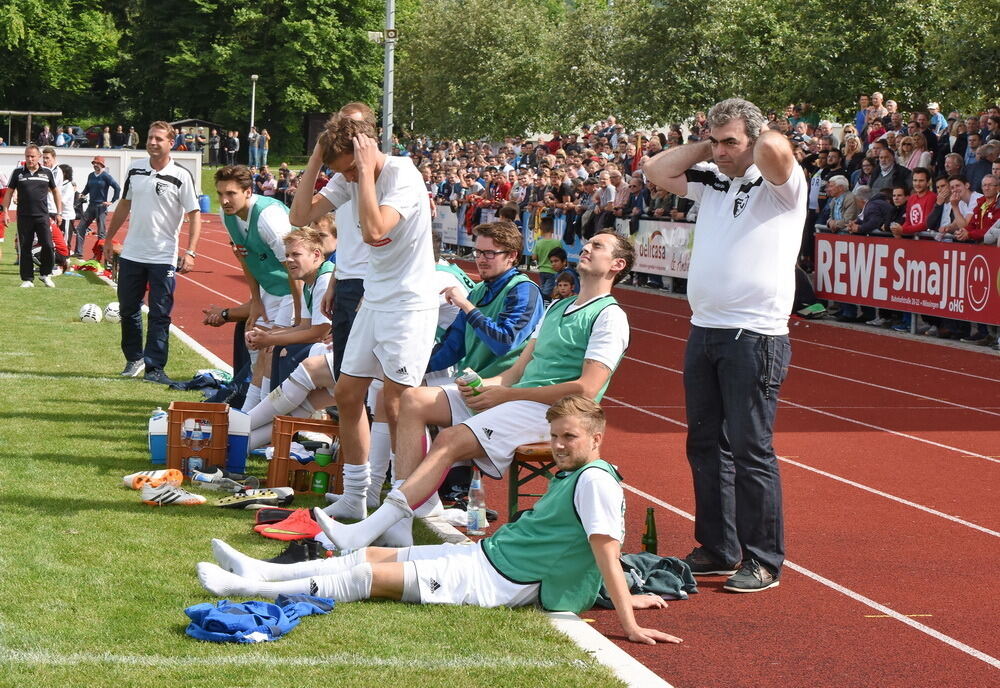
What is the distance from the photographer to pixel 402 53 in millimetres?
63281

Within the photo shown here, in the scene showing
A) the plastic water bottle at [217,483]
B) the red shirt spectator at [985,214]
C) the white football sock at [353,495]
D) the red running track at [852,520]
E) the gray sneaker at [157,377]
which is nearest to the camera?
the red running track at [852,520]

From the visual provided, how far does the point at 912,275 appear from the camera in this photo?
17.3 m

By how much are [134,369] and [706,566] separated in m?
6.77

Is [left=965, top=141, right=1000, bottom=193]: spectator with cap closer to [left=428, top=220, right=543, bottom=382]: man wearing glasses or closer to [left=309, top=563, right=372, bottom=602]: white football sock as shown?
[left=428, top=220, right=543, bottom=382]: man wearing glasses

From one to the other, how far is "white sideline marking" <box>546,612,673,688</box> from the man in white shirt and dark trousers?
1043mm

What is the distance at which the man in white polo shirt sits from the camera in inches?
460

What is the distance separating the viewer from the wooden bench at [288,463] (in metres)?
7.75

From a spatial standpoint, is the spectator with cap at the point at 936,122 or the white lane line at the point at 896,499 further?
the spectator with cap at the point at 936,122

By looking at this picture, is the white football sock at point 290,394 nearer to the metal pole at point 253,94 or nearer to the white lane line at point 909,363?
the white lane line at point 909,363

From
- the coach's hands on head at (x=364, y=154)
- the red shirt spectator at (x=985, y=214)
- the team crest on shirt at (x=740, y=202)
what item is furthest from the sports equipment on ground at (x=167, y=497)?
the red shirt spectator at (x=985, y=214)

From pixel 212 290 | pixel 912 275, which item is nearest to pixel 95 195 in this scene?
pixel 212 290

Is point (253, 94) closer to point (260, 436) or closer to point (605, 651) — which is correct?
point (260, 436)

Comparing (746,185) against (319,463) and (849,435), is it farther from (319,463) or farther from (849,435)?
(849,435)

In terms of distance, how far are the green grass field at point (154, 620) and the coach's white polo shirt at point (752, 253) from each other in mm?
1640
